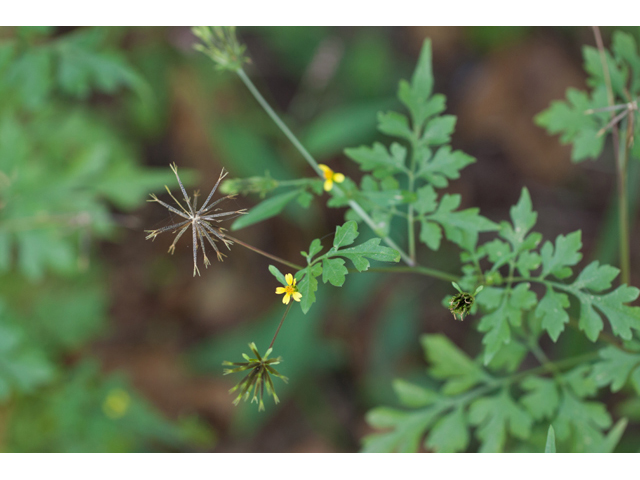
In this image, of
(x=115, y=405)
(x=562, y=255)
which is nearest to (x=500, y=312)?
(x=562, y=255)

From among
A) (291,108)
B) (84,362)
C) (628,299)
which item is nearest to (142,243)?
(84,362)

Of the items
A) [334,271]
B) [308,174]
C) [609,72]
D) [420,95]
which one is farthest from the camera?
[308,174]

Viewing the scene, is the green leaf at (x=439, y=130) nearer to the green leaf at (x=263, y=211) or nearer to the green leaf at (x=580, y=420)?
the green leaf at (x=263, y=211)

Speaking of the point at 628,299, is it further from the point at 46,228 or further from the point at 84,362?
the point at 84,362

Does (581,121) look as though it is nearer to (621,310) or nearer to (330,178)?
(621,310)

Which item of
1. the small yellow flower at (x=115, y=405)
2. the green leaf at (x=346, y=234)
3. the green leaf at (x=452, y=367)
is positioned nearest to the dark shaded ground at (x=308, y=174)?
the small yellow flower at (x=115, y=405)

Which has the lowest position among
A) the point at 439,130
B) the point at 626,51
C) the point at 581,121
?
the point at 439,130

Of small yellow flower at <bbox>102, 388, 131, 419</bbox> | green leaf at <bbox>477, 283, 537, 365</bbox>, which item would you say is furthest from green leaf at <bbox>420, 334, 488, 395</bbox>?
small yellow flower at <bbox>102, 388, 131, 419</bbox>
